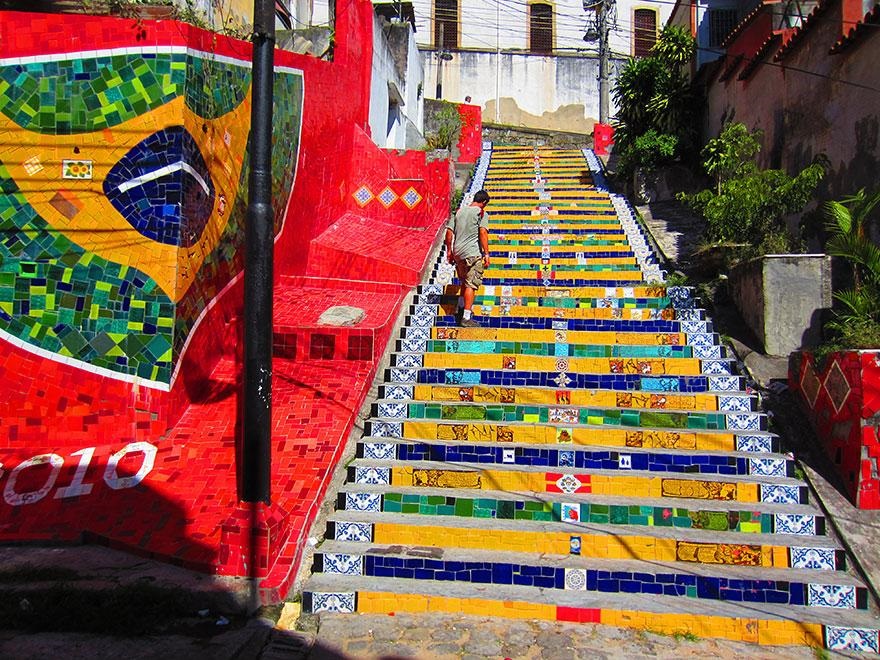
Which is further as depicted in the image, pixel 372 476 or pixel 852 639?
pixel 372 476

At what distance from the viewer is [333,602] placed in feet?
13.6

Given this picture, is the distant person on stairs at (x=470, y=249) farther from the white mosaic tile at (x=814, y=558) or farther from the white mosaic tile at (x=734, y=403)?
the white mosaic tile at (x=814, y=558)

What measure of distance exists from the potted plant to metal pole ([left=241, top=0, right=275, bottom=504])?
403 cm

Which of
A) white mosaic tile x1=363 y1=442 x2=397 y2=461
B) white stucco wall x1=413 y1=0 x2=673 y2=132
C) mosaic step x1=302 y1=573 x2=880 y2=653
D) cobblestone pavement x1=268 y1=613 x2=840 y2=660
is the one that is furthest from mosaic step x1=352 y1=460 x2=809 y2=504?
white stucco wall x1=413 y1=0 x2=673 y2=132

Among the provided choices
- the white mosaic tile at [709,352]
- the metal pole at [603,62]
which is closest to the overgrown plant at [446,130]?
the metal pole at [603,62]

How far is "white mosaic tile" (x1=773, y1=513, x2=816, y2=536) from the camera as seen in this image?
180 inches

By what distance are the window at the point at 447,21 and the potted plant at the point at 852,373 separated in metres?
21.0

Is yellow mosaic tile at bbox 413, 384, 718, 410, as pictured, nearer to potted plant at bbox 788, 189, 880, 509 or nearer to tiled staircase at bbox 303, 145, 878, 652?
tiled staircase at bbox 303, 145, 878, 652

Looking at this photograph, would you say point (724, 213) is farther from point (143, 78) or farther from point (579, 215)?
point (143, 78)

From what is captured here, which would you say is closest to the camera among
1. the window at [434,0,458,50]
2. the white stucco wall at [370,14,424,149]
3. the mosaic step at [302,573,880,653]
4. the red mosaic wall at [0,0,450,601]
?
the mosaic step at [302,573,880,653]

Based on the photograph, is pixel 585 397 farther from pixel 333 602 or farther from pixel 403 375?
pixel 333 602

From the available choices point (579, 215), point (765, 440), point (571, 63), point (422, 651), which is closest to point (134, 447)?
point (422, 651)

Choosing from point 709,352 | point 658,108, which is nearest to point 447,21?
point 658,108

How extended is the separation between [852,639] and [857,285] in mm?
2998
